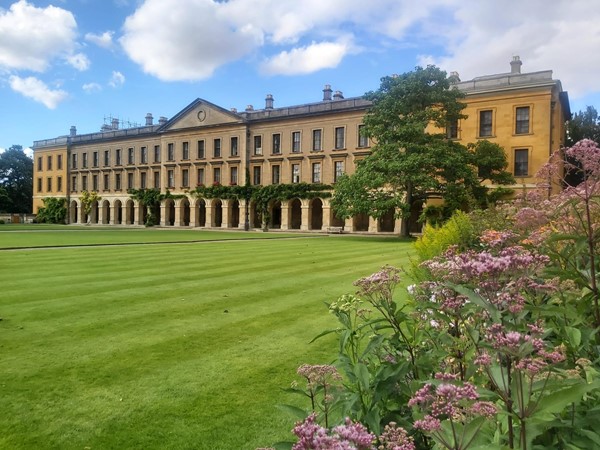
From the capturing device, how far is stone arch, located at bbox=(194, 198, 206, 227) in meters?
55.2

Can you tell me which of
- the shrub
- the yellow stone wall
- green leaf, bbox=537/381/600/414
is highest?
the yellow stone wall

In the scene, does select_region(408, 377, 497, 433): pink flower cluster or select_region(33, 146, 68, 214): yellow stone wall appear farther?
select_region(33, 146, 68, 214): yellow stone wall

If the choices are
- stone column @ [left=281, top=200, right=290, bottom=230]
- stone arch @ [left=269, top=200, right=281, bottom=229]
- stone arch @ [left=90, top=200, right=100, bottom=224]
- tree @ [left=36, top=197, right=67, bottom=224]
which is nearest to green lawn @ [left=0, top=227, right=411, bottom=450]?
stone column @ [left=281, top=200, right=290, bottom=230]

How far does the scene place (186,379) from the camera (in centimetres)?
444

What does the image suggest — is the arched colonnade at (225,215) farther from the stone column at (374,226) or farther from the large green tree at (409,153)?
the large green tree at (409,153)

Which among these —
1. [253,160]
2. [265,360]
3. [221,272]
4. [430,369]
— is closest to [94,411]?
[265,360]

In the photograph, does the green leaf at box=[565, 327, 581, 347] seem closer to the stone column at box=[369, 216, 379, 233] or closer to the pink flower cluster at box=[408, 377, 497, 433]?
the pink flower cluster at box=[408, 377, 497, 433]

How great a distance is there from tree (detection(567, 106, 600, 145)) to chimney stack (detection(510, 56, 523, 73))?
36.8 feet

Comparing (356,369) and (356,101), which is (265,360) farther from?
(356,101)

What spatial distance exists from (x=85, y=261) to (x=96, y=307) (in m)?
7.21

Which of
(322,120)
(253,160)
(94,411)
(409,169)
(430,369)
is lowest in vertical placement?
(94,411)

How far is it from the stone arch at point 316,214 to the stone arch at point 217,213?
38.5ft

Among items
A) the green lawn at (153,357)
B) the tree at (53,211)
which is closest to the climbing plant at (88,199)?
the tree at (53,211)

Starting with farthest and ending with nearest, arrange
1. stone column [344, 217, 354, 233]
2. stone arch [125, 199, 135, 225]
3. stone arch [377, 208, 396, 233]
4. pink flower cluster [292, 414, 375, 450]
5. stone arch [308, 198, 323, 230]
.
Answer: stone arch [125, 199, 135, 225]
stone arch [308, 198, 323, 230]
stone column [344, 217, 354, 233]
stone arch [377, 208, 396, 233]
pink flower cluster [292, 414, 375, 450]
